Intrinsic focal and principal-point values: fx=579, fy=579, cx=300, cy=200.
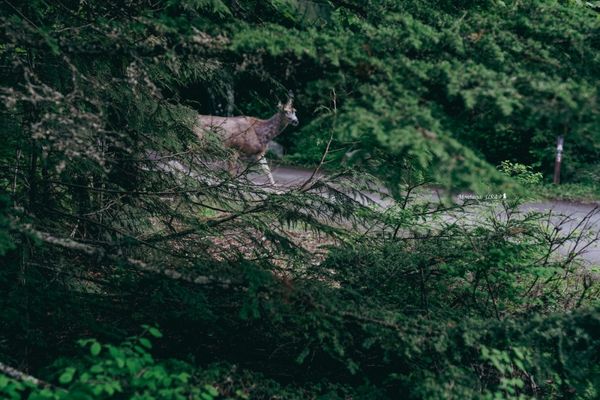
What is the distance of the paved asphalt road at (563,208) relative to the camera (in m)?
6.36

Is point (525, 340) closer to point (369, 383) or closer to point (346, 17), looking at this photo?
point (369, 383)

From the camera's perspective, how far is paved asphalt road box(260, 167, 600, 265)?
636cm

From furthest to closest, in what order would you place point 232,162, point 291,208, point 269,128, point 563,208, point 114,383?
point 563,208, point 269,128, point 232,162, point 291,208, point 114,383

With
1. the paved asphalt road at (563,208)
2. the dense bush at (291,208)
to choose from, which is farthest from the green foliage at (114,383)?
the paved asphalt road at (563,208)

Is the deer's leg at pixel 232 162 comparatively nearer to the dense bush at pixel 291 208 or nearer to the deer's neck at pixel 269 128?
the dense bush at pixel 291 208

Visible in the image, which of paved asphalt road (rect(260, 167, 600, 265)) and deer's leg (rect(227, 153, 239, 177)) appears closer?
deer's leg (rect(227, 153, 239, 177))

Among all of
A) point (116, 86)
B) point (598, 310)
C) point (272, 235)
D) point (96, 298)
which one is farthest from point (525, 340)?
point (116, 86)

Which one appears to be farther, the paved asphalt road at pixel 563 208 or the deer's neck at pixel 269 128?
the deer's neck at pixel 269 128

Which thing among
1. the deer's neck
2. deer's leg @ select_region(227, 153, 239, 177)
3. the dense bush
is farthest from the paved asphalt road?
the dense bush

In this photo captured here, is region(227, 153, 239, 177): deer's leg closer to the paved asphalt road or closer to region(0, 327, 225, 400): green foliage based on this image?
the paved asphalt road

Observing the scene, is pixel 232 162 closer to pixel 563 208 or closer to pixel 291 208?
pixel 291 208

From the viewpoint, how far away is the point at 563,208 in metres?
13.0

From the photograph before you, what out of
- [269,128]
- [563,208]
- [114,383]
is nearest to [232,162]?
[114,383]

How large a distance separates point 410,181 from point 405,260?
1225mm
